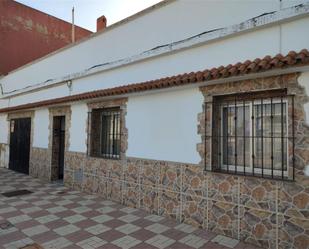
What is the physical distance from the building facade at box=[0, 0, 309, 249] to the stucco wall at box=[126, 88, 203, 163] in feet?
Answer: 0.08

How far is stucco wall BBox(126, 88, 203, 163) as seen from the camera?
5.45 m

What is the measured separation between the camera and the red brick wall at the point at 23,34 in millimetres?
14594

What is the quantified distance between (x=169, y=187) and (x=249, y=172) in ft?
6.13

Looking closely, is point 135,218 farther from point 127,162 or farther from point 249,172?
point 249,172

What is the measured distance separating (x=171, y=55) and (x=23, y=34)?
43.0 ft

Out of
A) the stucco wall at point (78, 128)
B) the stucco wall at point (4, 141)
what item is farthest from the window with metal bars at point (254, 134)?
the stucco wall at point (4, 141)

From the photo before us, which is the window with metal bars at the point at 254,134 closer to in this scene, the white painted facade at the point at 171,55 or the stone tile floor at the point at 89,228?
the white painted facade at the point at 171,55

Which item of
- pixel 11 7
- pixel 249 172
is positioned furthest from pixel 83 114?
pixel 11 7

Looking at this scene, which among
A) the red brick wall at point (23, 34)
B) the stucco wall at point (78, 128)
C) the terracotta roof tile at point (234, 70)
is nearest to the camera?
the terracotta roof tile at point (234, 70)

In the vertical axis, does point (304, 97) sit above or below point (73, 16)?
below

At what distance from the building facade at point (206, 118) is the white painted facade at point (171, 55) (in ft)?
0.08

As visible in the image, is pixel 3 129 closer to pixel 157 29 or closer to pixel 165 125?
pixel 157 29

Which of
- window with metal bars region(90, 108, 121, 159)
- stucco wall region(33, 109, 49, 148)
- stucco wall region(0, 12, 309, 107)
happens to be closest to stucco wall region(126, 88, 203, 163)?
stucco wall region(0, 12, 309, 107)

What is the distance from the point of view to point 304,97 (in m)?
4.02
